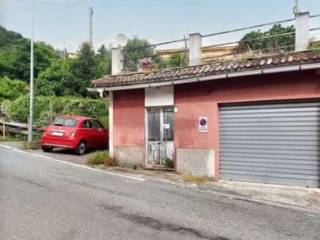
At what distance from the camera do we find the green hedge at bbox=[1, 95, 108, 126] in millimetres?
25406

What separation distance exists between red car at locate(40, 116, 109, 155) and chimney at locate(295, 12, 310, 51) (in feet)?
32.3

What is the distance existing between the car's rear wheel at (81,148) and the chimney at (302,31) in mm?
9967

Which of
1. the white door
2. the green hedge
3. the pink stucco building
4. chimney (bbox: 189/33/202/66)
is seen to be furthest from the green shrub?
the green hedge

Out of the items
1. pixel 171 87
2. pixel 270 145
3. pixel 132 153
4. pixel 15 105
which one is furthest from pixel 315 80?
pixel 15 105

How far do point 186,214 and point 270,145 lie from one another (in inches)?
203

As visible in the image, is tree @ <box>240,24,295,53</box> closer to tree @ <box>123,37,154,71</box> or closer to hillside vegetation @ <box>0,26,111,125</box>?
tree @ <box>123,37,154,71</box>

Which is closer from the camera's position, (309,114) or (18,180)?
(18,180)

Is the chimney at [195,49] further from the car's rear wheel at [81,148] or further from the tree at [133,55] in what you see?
the car's rear wheel at [81,148]

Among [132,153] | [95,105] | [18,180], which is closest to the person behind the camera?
[18,180]

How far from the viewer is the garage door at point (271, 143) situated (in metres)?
11.8

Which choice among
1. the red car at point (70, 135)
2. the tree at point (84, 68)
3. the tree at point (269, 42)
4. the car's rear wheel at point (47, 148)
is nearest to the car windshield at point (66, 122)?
the red car at point (70, 135)

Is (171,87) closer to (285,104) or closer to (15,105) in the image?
(285,104)

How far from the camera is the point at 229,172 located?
13.1 m

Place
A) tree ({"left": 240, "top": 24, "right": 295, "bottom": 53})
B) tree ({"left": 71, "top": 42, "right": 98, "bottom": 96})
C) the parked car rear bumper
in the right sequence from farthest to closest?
tree ({"left": 71, "top": 42, "right": 98, "bottom": 96}) → the parked car rear bumper → tree ({"left": 240, "top": 24, "right": 295, "bottom": 53})
